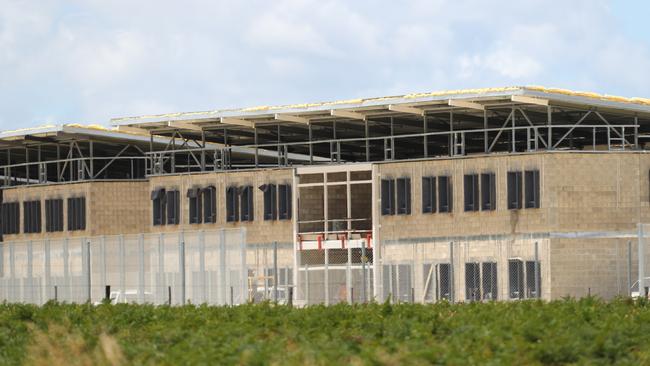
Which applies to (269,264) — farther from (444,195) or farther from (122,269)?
(122,269)

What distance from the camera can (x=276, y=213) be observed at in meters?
58.7

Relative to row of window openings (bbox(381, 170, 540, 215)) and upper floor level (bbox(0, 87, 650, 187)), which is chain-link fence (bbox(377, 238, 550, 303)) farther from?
upper floor level (bbox(0, 87, 650, 187))

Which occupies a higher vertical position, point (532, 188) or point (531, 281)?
point (532, 188)

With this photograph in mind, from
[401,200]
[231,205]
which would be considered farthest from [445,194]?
[231,205]

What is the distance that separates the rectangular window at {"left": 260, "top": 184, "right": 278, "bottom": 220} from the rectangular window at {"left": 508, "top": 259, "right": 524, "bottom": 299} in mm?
10418

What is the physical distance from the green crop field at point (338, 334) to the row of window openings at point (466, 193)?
57.3 ft

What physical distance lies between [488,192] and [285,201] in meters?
8.49

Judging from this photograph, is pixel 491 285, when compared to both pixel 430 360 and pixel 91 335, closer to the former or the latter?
pixel 91 335

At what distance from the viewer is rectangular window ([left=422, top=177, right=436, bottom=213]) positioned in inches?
2154

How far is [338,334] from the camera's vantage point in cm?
2839

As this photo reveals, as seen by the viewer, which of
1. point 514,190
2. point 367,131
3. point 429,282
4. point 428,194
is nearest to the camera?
point 514,190

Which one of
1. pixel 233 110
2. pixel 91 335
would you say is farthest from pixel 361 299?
pixel 91 335

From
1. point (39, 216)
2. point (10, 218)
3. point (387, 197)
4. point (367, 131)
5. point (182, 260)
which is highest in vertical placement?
point (367, 131)

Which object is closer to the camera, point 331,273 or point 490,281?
point 490,281
